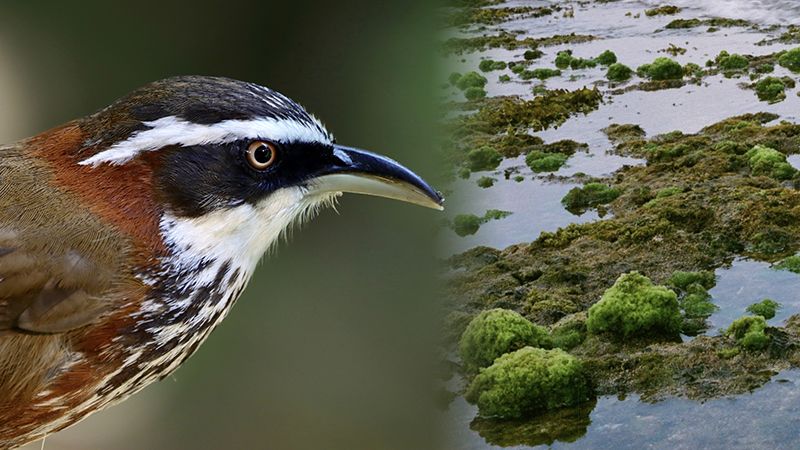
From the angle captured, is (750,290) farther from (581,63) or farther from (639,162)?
(581,63)

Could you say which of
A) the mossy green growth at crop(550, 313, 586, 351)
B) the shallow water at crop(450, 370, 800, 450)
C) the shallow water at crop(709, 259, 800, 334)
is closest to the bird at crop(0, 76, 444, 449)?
the shallow water at crop(450, 370, 800, 450)

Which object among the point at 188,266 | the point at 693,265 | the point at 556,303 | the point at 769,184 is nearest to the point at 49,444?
the point at 188,266

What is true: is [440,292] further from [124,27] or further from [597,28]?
[597,28]

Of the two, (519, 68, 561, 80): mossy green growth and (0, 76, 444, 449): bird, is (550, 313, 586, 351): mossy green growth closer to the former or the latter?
(519, 68, 561, 80): mossy green growth

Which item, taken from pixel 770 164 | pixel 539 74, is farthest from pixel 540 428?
pixel 539 74

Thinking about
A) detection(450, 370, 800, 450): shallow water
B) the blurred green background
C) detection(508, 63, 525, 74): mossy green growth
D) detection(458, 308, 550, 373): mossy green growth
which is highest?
the blurred green background

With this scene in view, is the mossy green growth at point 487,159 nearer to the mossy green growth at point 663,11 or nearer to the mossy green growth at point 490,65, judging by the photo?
the mossy green growth at point 490,65
